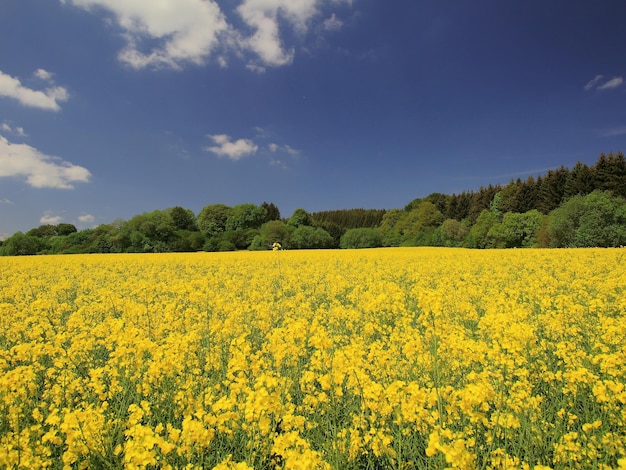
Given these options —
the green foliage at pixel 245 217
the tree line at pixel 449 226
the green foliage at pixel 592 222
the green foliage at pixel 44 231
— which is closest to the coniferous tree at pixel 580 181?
the tree line at pixel 449 226

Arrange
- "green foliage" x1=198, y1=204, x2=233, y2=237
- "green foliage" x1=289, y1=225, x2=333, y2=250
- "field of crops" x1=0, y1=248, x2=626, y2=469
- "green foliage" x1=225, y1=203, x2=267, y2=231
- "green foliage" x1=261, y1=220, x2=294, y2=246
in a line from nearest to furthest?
"field of crops" x1=0, y1=248, x2=626, y2=469 < "green foliage" x1=261, y1=220, x2=294, y2=246 < "green foliage" x1=289, y1=225, x2=333, y2=250 < "green foliage" x1=225, y1=203, x2=267, y2=231 < "green foliage" x1=198, y1=204, x2=233, y2=237

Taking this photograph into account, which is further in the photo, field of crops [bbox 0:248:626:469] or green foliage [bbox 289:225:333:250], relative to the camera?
green foliage [bbox 289:225:333:250]

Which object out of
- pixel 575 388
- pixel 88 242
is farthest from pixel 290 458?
pixel 88 242

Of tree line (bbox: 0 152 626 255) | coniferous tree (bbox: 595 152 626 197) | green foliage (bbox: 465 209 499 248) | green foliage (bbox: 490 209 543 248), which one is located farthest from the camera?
green foliage (bbox: 465 209 499 248)

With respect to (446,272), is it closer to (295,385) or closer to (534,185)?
(295,385)

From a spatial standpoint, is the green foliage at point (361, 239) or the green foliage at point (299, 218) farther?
the green foliage at point (299, 218)

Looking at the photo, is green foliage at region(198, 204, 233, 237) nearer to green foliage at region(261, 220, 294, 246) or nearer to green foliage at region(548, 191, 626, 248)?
green foliage at region(261, 220, 294, 246)

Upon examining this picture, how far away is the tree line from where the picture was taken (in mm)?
40531

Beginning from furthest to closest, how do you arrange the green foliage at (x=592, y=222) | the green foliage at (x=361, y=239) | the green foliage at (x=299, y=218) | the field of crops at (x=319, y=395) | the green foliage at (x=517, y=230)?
the green foliage at (x=299, y=218) → the green foliage at (x=361, y=239) → the green foliage at (x=517, y=230) → the green foliage at (x=592, y=222) → the field of crops at (x=319, y=395)

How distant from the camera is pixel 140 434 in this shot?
221cm

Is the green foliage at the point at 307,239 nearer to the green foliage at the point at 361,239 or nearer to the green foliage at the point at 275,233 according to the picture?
the green foliage at the point at 275,233

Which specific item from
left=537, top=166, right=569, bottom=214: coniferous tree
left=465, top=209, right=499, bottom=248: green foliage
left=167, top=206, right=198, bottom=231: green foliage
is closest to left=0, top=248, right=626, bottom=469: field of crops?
left=465, top=209, right=499, bottom=248: green foliage

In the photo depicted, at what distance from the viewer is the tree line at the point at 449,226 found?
40.5m

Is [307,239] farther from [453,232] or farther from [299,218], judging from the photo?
[453,232]
